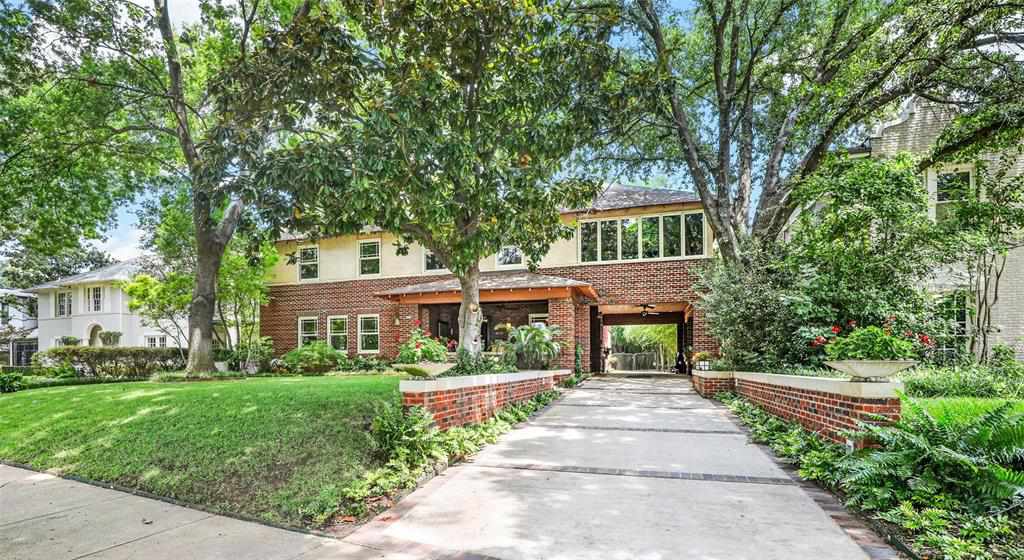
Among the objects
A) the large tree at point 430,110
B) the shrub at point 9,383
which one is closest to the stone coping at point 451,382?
the large tree at point 430,110

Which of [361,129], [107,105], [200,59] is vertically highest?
[200,59]

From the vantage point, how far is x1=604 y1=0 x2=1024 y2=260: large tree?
9.22 m

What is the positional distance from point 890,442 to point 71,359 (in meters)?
22.9

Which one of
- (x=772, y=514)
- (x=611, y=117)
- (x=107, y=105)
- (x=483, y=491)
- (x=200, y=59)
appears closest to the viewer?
(x=772, y=514)

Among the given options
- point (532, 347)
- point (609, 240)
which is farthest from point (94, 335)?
point (609, 240)

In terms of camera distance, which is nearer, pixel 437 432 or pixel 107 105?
pixel 437 432

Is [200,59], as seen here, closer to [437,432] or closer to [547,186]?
[547,186]

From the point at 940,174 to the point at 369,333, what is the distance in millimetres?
17871

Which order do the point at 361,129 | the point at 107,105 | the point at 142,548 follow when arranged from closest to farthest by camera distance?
the point at 142,548 < the point at 361,129 < the point at 107,105

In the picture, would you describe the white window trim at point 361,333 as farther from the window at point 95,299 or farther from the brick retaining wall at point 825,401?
the window at point 95,299

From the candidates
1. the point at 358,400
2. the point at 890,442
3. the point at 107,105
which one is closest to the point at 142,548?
the point at 358,400

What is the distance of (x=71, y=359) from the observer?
58.2 ft

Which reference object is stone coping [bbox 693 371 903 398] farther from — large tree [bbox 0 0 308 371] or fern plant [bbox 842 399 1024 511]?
large tree [bbox 0 0 308 371]

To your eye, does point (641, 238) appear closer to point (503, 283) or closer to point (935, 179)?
point (503, 283)
